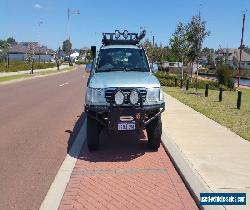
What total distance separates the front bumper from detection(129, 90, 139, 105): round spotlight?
0.42 ft

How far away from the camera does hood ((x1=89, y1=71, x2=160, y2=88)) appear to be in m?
7.92

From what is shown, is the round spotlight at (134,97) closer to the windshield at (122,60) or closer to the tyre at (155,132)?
the tyre at (155,132)

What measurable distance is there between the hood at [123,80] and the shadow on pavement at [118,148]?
4.73 ft

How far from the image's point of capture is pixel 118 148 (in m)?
8.76

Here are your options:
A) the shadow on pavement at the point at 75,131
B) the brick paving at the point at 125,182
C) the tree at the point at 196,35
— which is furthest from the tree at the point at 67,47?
the brick paving at the point at 125,182

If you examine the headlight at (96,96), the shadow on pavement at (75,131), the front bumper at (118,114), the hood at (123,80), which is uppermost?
the hood at (123,80)

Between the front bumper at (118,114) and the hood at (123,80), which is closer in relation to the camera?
the front bumper at (118,114)

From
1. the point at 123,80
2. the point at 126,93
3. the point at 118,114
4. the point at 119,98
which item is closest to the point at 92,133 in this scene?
the point at 118,114

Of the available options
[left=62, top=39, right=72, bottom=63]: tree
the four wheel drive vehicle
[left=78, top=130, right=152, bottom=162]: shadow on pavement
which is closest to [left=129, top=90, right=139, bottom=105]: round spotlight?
the four wheel drive vehicle

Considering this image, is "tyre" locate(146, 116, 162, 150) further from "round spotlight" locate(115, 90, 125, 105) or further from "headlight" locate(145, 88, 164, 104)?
"round spotlight" locate(115, 90, 125, 105)

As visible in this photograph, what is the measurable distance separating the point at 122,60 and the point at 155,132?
2.29 meters

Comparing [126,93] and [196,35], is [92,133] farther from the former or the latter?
[196,35]

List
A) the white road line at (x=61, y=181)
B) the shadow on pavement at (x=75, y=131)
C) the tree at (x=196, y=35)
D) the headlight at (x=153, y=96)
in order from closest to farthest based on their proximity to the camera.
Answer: the white road line at (x=61, y=181), the headlight at (x=153, y=96), the shadow on pavement at (x=75, y=131), the tree at (x=196, y=35)

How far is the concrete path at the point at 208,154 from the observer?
20.0ft
